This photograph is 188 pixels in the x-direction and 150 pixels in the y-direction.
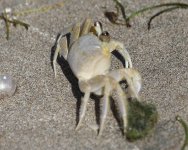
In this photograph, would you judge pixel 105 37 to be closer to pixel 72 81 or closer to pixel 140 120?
pixel 72 81

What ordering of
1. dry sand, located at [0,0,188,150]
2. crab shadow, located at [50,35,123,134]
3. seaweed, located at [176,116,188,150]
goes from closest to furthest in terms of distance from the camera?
seaweed, located at [176,116,188,150] → dry sand, located at [0,0,188,150] → crab shadow, located at [50,35,123,134]

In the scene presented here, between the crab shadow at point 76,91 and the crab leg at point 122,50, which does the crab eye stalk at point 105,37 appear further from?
the crab shadow at point 76,91

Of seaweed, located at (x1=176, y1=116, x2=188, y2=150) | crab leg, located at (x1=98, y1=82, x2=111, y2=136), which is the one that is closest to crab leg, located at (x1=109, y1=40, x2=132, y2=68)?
crab leg, located at (x1=98, y1=82, x2=111, y2=136)

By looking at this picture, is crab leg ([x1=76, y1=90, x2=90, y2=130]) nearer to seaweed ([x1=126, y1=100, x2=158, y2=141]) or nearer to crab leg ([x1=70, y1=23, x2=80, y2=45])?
seaweed ([x1=126, y1=100, x2=158, y2=141])

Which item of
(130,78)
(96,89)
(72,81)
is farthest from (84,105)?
(72,81)

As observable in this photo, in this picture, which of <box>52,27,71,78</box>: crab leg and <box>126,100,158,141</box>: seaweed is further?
<box>52,27,71,78</box>: crab leg

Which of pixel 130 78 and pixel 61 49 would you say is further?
pixel 61 49

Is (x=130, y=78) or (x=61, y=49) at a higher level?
(x=130, y=78)

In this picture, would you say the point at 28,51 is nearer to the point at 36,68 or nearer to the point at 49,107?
the point at 36,68

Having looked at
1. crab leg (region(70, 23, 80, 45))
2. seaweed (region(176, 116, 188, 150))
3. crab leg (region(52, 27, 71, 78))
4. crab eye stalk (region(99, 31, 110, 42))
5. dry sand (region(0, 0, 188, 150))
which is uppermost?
crab eye stalk (region(99, 31, 110, 42))
